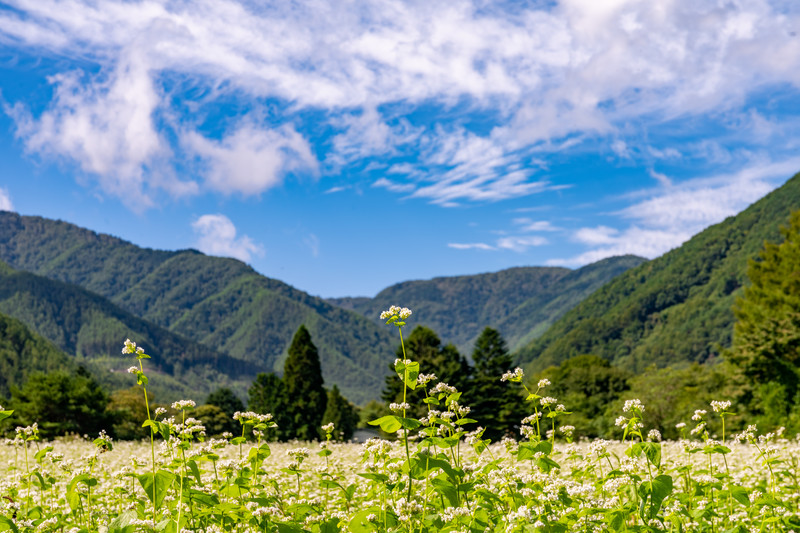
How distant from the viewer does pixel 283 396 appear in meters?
51.1

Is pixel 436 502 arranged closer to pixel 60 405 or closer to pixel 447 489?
pixel 447 489

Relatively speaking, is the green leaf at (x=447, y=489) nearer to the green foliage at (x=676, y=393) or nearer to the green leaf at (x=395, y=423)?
the green leaf at (x=395, y=423)

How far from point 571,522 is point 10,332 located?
221399mm

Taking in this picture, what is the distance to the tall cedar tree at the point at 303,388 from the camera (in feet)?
162

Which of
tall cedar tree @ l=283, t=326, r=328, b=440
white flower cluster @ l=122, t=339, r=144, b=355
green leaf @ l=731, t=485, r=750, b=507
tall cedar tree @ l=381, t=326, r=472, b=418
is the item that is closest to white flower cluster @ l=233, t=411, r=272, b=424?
white flower cluster @ l=122, t=339, r=144, b=355

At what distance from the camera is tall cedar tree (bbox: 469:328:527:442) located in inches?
1592

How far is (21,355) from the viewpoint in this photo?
179 meters

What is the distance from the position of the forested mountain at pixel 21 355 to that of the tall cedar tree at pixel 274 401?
138 meters

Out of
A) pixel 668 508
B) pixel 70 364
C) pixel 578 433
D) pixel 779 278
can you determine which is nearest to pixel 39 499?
pixel 668 508

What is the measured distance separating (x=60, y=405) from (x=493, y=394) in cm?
2861

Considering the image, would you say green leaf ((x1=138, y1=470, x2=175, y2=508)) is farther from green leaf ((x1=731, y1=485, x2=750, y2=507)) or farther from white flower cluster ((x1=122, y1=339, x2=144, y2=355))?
green leaf ((x1=731, y1=485, x2=750, y2=507))

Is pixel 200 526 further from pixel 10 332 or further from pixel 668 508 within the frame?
pixel 10 332

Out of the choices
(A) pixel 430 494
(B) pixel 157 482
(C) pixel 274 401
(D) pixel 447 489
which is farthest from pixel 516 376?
(C) pixel 274 401

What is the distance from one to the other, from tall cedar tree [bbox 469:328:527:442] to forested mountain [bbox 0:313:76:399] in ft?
540
